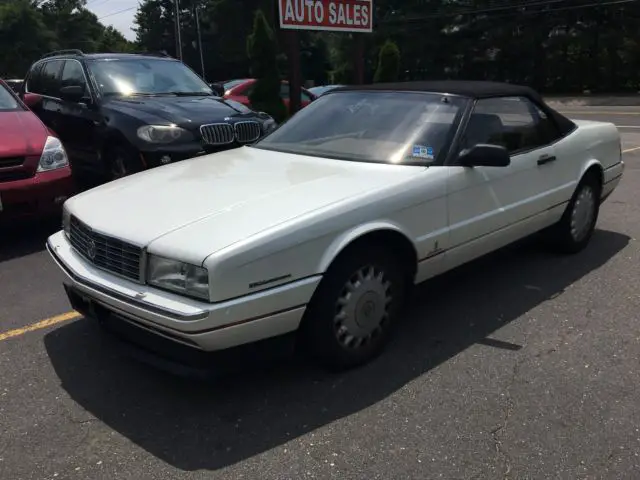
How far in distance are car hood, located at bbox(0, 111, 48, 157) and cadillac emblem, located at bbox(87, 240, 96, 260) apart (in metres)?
2.66

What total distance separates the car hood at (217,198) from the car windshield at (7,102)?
3.13 metres

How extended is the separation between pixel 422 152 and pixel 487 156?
14.6 inches

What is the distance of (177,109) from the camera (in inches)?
263

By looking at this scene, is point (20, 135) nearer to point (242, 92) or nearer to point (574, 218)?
point (574, 218)

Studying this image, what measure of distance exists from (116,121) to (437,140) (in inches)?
157

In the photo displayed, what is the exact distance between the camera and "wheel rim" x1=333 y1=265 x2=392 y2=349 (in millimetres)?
3135

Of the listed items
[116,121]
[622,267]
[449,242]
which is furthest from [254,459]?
[116,121]

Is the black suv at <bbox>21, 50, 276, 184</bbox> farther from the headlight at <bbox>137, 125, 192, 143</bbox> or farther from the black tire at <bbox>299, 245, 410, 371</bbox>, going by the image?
the black tire at <bbox>299, 245, 410, 371</bbox>

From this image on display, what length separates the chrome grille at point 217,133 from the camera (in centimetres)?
648

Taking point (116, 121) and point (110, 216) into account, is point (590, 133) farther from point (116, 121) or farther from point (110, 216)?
point (116, 121)

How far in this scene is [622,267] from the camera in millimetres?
4809

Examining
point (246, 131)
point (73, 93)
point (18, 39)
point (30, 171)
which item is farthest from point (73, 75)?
point (18, 39)

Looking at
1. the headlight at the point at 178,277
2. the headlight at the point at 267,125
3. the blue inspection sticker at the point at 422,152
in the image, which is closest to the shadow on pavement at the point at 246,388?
the headlight at the point at 178,277

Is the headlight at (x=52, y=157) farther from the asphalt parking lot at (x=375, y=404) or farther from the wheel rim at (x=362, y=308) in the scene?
the wheel rim at (x=362, y=308)
